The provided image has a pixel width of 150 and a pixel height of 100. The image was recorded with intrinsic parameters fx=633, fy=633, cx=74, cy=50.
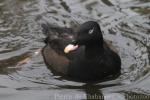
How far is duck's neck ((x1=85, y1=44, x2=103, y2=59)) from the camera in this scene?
403 inches

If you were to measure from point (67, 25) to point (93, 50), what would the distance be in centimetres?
232

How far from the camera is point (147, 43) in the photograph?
11523 millimetres

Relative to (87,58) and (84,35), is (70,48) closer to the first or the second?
(84,35)

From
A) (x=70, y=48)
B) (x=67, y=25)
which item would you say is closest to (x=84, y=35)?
(x=70, y=48)

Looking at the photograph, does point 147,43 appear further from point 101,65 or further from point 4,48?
point 4,48

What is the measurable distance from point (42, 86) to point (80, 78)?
2.08 feet

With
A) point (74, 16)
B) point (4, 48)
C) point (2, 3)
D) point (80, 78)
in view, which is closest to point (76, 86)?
point (80, 78)

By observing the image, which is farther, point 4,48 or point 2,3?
point 2,3

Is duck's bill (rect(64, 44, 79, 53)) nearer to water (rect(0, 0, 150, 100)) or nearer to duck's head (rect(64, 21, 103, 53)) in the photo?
duck's head (rect(64, 21, 103, 53))

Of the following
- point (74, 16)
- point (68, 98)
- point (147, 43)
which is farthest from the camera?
point (74, 16)

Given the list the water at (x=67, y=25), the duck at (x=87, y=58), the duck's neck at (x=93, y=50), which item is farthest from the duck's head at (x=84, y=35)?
the water at (x=67, y=25)

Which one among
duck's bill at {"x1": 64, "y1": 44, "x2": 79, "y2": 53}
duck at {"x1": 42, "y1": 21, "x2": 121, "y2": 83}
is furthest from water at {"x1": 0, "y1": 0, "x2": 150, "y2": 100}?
duck's bill at {"x1": 64, "y1": 44, "x2": 79, "y2": 53}

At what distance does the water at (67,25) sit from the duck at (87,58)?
0.13 meters

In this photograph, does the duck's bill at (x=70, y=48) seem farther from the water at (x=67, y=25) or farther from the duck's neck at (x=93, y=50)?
the water at (x=67, y=25)
